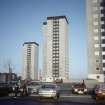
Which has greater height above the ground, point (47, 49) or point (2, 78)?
point (47, 49)

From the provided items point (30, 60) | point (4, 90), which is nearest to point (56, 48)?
point (30, 60)

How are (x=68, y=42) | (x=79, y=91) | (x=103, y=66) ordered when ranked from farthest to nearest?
(x=68, y=42) < (x=103, y=66) < (x=79, y=91)

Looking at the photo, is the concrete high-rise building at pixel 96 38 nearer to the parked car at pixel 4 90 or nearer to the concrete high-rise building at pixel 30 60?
the parked car at pixel 4 90

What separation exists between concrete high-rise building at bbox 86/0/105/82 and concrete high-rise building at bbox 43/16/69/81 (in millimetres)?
50187

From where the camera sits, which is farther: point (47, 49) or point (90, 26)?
point (47, 49)

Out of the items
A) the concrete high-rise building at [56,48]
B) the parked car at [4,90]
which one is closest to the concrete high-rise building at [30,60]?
the concrete high-rise building at [56,48]

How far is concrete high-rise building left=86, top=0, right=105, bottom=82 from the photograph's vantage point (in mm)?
101438

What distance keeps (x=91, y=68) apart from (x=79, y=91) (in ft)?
219

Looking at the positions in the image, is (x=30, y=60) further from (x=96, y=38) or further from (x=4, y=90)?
(x=4, y=90)

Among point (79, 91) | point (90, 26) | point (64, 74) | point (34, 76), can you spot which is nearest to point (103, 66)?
point (90, 26)

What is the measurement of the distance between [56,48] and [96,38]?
5299cm

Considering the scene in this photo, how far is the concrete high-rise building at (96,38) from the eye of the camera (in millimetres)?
101438

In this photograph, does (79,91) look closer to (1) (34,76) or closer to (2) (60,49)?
(2) (60,49)

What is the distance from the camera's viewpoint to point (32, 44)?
199375 mm
